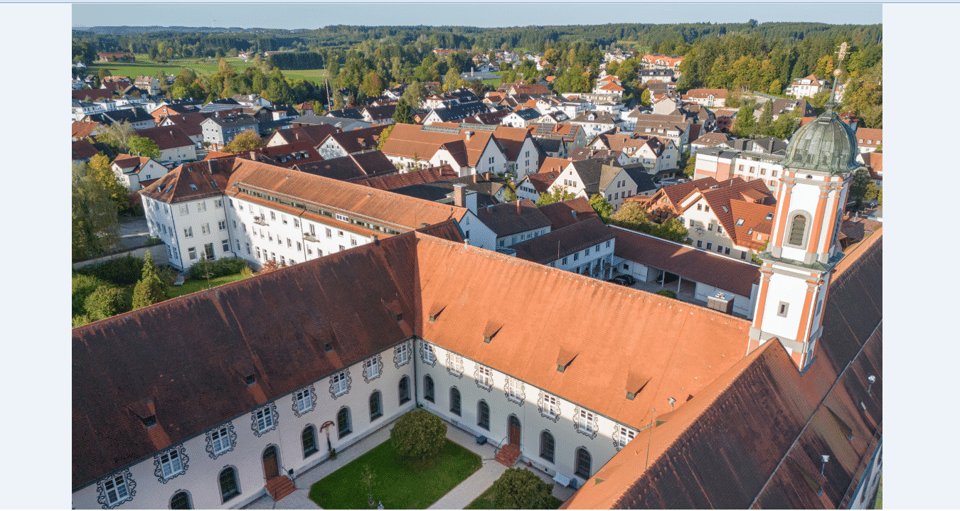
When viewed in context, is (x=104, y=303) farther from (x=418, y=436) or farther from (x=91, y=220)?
(x=418, y=436)

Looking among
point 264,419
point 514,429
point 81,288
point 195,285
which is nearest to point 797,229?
point 514,429

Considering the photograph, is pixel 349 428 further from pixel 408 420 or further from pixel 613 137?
pixel 613 137

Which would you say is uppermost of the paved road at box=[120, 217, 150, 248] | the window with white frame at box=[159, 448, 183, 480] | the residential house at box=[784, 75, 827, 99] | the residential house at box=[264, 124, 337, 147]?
the residential house at box=[784, 75, 827, 99]

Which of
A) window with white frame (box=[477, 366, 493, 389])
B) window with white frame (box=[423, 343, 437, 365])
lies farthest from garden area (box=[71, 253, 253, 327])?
window with white frame (box=[477, 366, 493, 389])

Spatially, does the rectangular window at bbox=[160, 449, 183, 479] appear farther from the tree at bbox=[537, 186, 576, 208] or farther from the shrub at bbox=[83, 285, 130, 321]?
the tree at bbox=[537, 186, 576, 208]

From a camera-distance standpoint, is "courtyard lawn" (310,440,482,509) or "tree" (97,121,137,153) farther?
"tree" (97,121,137,153)

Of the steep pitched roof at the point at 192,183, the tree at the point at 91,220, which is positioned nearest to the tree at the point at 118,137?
→ the steep pitched roof at the point at 192,183

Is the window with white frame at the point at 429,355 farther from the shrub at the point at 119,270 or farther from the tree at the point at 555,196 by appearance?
the shrub at the point at 119,270

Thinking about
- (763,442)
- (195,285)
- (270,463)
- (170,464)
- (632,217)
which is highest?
(632,217)
